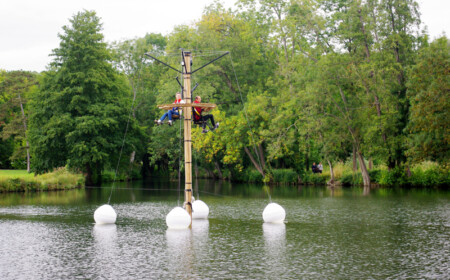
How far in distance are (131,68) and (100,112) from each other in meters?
25.8

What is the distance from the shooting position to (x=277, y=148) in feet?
153

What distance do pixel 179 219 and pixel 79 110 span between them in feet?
114

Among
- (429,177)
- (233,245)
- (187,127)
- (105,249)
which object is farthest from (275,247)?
(429,177)

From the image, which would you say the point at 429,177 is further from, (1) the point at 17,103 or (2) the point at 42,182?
(1) the point at 17,103

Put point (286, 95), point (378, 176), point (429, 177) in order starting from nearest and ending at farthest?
point (429, 177), point (378, 176), point (286, 95)

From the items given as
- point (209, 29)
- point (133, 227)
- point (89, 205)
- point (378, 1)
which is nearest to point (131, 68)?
point (209, 29)

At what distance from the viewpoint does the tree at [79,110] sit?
49188mm

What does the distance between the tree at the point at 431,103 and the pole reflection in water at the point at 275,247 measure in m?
20.2

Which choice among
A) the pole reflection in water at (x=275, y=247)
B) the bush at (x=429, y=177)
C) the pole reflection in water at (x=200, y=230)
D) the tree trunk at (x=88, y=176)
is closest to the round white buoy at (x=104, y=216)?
the pole reflection in water at (x=200, y=230)

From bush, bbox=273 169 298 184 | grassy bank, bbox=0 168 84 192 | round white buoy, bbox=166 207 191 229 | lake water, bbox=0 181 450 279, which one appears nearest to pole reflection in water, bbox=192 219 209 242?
lake water, bbox=0 181 450 279

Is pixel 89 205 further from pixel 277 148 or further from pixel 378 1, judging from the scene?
pixel 378 1

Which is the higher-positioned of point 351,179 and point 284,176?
point 284,176

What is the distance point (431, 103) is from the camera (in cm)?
3519

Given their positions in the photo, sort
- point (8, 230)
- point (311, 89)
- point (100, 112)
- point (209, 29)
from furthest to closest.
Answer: point (209, 29) → point (100, 112) → point (311, 89) → point (8, 230)
